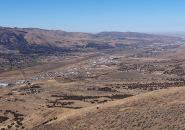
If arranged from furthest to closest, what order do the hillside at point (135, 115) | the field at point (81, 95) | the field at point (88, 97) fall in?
the field at point (81, 95) < the field at point (88, 97) < the hillside at point (135, 115)

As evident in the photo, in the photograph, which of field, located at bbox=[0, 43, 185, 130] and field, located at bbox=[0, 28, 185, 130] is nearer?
field, located at bbox=[0, 28, 185, 130]

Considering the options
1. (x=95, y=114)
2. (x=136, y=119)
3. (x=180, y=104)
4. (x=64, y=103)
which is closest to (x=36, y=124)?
(x=95, y=114)

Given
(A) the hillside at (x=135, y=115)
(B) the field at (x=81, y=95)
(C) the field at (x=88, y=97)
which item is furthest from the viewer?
(B) the field at (x=81, y=95)

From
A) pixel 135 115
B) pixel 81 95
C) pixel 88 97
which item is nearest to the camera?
pixel 135 115

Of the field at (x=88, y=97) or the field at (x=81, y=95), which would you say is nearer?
the field at (x=88, y=97)

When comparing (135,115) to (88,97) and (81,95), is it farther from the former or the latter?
(81,95)

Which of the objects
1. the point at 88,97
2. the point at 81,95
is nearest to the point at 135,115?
the point at 88,97

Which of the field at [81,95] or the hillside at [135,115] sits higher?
the hillside at [135,115]

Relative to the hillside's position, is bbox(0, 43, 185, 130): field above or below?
below
